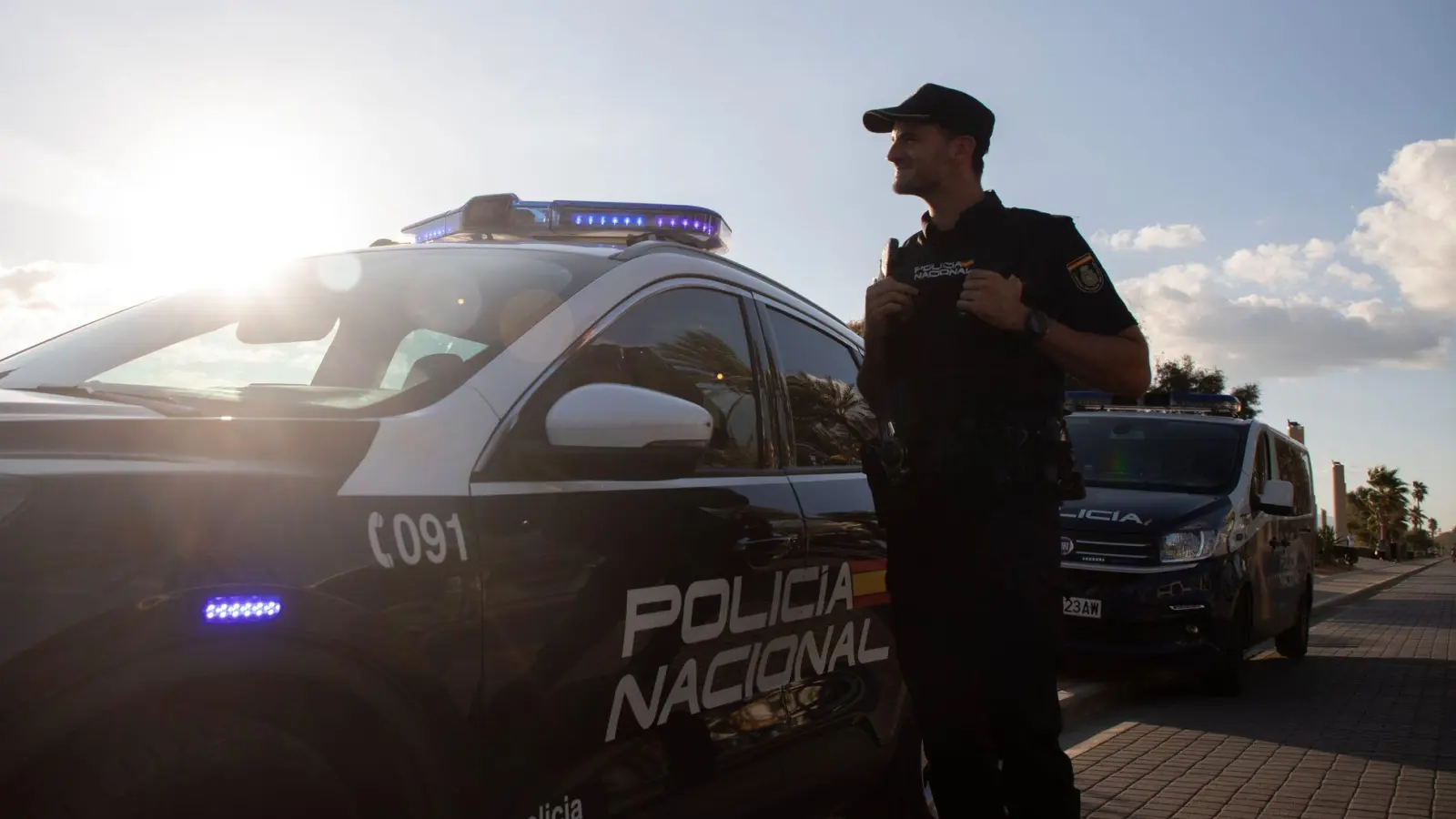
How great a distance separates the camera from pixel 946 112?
10.3 feet

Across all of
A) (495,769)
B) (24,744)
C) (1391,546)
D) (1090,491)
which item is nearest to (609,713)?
(495,769)

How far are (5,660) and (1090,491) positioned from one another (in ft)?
27.0

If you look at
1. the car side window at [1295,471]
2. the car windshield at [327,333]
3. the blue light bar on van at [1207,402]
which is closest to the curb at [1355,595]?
the car side window at [1295,471]

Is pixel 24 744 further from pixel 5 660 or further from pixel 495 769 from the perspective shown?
pixel 495 769

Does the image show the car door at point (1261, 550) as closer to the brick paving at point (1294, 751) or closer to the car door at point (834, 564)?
the brick paving at point (1294, 751)

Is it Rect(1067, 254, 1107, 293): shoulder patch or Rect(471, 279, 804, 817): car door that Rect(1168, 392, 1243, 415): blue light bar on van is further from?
Rect(471, 279, 804, 817): car door

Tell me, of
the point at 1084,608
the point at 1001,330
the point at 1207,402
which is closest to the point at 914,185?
the point at 1001,330

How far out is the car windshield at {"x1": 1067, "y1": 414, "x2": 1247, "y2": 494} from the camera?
354 inches

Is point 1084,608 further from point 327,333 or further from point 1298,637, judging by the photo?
→ point 327,333

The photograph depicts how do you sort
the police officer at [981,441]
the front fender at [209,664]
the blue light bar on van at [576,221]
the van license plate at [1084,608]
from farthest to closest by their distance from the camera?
the van license plate at [1084,608]
the blue light bar on van at [576,221]
the police officer at [981,441]
the front fender at [209,664]

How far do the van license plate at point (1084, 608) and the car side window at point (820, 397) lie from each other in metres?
4.57

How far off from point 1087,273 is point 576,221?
1.41m

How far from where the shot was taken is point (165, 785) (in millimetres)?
1585

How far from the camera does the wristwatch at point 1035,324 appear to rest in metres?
2.88
